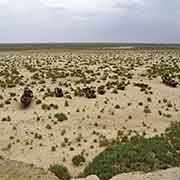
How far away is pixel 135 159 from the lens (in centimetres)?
1180

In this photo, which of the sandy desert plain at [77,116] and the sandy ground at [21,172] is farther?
the sandy desert plain at [77,116]

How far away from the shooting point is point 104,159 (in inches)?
473

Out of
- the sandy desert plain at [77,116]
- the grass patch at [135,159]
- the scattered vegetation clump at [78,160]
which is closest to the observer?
the grass patch at [135,159]

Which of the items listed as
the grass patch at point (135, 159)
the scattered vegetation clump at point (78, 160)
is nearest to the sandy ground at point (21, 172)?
the grass patch at point (135, 159)

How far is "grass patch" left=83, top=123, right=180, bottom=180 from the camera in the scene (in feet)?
37.1

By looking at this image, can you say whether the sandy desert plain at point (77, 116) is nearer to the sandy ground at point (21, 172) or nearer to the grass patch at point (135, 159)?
the grass patch at point (135, 159)

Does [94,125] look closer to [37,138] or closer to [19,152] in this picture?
[37,138]

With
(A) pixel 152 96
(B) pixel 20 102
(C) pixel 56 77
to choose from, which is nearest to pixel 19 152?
(B) pixel 20 102

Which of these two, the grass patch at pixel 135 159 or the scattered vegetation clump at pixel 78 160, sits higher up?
the grass patch at pixel 135 159

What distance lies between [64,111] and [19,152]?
593 centimetres

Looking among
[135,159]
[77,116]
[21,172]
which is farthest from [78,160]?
[77,116]

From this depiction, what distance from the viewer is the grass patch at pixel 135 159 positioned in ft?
37.1

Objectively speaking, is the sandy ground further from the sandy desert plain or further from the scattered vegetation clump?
the scattered vegetation clump

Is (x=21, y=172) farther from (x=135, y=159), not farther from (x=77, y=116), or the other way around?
(x=77, y=116)
